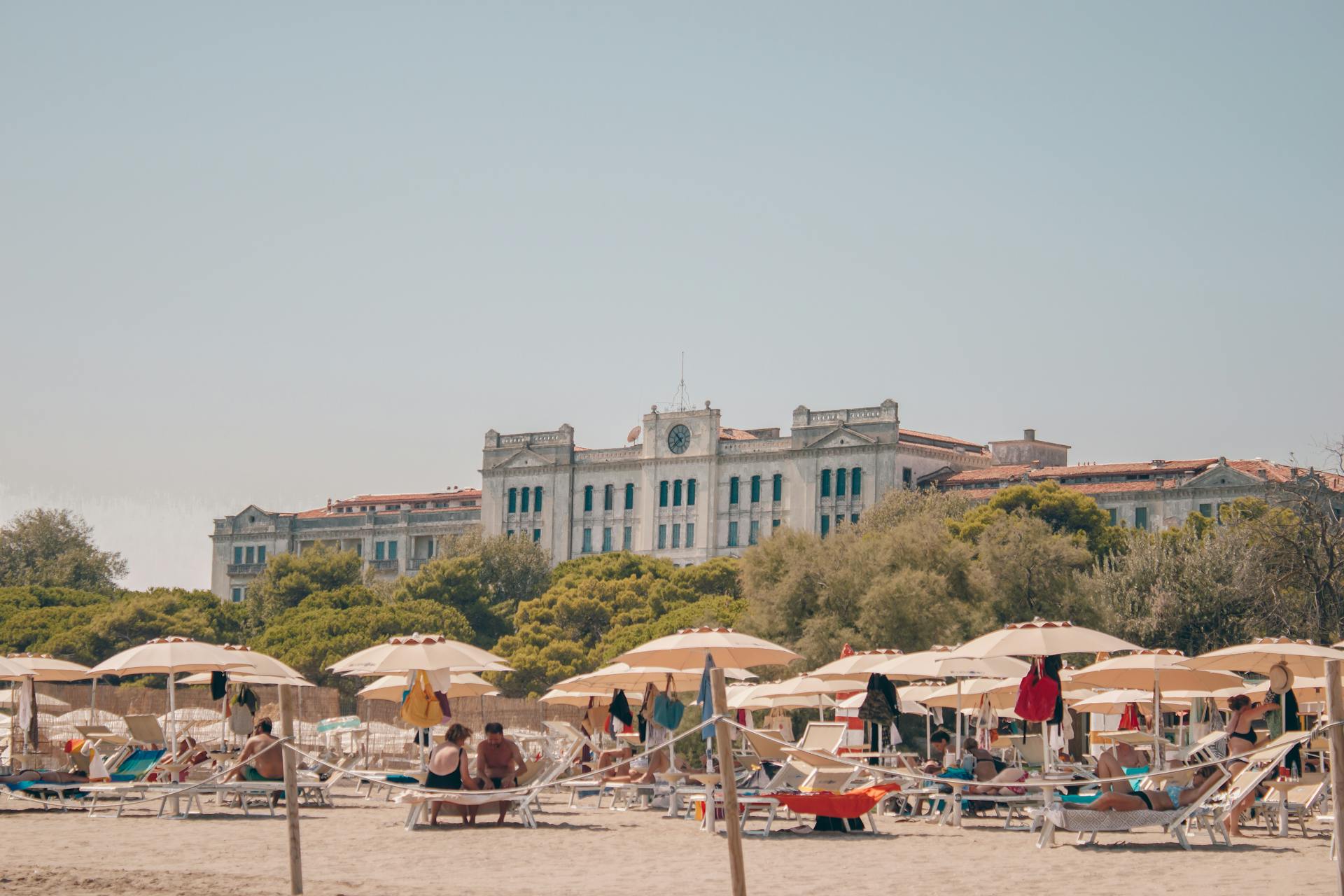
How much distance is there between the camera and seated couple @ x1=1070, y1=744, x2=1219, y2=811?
52.5ft

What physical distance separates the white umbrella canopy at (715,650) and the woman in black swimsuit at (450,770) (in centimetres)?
242

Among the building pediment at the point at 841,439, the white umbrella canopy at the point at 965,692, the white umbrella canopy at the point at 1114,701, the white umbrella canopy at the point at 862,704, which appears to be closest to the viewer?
the white umbrella canopy at the point at 1114,701

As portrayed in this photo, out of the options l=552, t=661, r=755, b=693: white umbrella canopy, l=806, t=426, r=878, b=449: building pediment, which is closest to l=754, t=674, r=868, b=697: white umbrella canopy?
l=552, t=661, r=755, b=693: white umbrella canopy

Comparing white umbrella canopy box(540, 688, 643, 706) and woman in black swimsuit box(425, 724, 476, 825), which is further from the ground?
white umbrella canopy box(540, 688, 643, 706)

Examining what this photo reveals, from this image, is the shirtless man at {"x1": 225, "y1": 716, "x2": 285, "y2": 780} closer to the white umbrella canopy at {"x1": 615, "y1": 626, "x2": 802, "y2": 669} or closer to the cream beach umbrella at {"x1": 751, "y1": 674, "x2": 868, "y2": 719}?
the white umbrella canopy at {"x1": 615, "y1": 626, "x2": 802, "y2": 669}

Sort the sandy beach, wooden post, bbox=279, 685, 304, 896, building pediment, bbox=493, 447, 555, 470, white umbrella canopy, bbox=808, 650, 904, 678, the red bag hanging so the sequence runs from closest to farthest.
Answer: wooden post, bbox=279, 685, 304, 896, the sandy beach, the red bag hanging, white umbrella canopy, bbox=808, 650, 904, 678, building pediment, bbox=493, 447, 555, 470

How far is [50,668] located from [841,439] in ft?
191

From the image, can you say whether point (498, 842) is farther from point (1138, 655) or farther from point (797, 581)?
point (797, 581)

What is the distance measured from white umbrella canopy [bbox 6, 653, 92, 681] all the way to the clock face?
6018 cm

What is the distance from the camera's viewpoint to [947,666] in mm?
22047

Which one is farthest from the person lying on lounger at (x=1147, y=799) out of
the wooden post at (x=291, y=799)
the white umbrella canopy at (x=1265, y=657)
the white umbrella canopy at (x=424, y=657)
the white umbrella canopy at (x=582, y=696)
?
the white umbrella canopy at (x=582, y=696)

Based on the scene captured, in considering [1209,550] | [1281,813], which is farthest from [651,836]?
[1209,550]

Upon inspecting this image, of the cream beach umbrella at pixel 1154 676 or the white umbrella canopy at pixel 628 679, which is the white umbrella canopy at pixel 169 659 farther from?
the cream beach umbrella at pixel 1154 676

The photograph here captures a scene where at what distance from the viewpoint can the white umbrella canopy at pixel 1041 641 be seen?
18.8m
